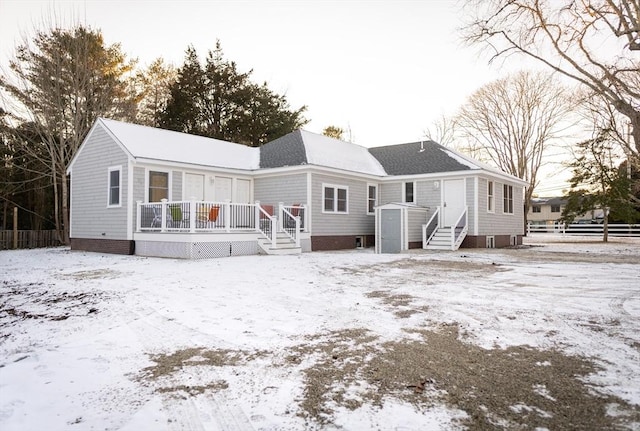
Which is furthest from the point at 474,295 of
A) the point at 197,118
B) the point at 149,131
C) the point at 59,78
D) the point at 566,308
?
the point at 197,118

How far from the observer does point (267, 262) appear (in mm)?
11273

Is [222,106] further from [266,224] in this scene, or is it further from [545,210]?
[545,210]

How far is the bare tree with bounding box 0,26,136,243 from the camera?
20689mm

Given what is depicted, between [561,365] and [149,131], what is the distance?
55.2 ft

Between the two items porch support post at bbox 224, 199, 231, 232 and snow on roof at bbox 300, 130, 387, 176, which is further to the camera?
snow on roof at bbox 300, 130, 387, 176

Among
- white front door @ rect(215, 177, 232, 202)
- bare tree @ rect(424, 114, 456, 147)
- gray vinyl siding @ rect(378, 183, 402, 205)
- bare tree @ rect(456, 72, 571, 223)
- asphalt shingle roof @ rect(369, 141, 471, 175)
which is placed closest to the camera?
white front door @ rect(215, 177, 232, 202)

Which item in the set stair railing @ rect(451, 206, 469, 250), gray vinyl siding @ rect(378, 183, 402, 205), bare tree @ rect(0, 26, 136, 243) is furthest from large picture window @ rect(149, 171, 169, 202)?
stair railing @ rect(451, 206, 469, 250)

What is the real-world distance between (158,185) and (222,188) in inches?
111

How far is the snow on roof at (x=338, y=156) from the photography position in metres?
17.7

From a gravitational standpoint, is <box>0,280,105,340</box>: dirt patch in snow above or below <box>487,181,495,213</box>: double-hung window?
below

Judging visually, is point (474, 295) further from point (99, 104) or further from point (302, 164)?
point (99, 104)

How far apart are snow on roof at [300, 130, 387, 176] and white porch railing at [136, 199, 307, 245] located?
118 inches

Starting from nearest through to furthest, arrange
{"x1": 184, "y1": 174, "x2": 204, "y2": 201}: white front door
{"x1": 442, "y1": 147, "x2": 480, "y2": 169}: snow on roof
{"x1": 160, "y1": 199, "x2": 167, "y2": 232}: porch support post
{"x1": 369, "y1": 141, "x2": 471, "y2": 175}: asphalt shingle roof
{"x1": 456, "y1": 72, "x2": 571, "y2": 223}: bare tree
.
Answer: {"x1": 160, "y1": 199, "x2": 167, "y2": 232}: porch support post
{"x1": 184, "y1": 174, "x2": 204, "y2": 201}: white front door
{"x1": 442, "y1": 147, "x2": 480, "y2": 169}: snow on roof
{"x1": 369, "y1": 141, "x2": 471, "y2": 175}: asphalt shingle roof
{"x1": 456, "y1": 72, "x2": 571, "y2": 223}: bare tree

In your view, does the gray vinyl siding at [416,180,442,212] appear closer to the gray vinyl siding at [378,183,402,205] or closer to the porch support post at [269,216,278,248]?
the gray vinyl siding at [378,183,402,205]
